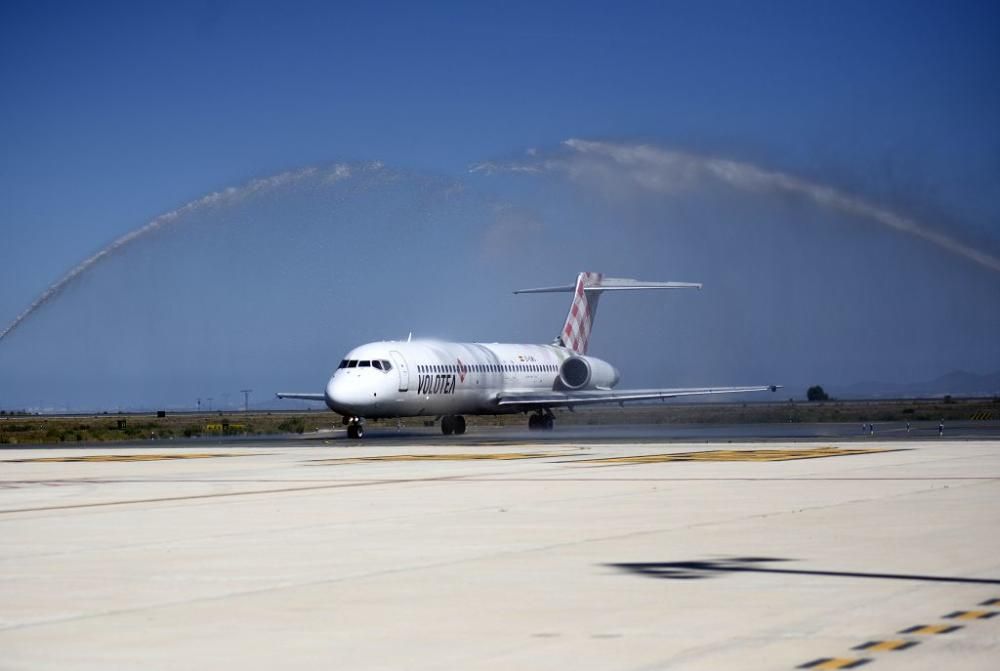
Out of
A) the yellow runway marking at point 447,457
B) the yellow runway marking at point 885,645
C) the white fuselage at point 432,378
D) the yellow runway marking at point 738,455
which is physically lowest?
the yellow runway marking at point 885,645

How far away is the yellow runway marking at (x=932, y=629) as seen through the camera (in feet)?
36.3

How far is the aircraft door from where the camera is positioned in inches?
2429

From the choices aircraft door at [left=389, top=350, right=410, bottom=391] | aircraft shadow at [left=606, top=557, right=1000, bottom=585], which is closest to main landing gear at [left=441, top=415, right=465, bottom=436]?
aircraft door at [left=389, top=350, right=410, bottom=391]

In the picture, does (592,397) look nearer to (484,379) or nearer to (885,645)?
(484,379)

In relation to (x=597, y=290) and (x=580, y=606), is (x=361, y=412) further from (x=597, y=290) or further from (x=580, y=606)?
(x=580, y=606)

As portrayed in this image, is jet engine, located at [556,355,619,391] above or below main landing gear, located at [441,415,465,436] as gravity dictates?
above

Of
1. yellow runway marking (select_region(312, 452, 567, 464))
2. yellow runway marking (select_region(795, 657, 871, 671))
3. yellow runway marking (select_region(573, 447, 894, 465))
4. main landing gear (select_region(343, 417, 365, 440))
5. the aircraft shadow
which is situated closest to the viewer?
yellow runway marking (select_region(795, 657, 871, 671))

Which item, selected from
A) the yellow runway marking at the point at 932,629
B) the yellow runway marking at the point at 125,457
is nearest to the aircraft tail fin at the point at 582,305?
the yellow runway marking at the point at 125,457

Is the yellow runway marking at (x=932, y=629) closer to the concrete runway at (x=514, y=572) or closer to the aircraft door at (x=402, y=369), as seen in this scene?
the concrete runway at (x=514, y=572)

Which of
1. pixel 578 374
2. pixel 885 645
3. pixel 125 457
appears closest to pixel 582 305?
pixel 578 374

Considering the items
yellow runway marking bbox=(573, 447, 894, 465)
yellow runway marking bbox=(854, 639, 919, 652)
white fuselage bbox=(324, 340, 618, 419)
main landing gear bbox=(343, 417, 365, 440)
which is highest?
white fuselage bbox=(324, 340, 618, 419)

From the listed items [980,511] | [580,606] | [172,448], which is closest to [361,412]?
[172,448]

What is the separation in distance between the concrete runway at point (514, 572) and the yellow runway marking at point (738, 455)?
5648 millimetres

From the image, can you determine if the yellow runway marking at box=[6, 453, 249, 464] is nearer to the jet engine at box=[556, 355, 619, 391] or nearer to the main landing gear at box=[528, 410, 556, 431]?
the main landing gear at box=[528, 410, 556, 431]
